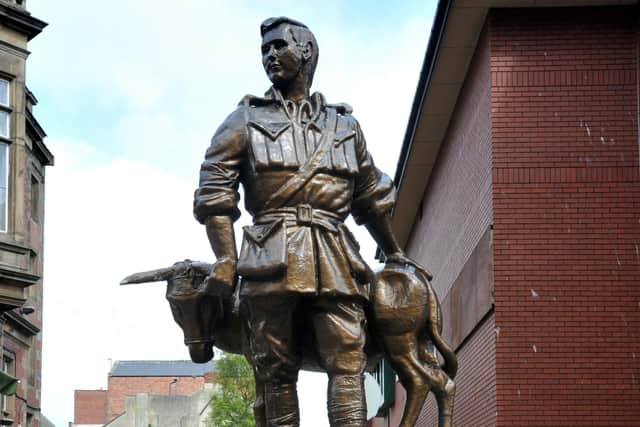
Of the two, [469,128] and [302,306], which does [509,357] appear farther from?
[302,306]

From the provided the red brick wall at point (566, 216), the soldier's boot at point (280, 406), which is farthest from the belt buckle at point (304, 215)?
the red brick wall at point (566, 216)

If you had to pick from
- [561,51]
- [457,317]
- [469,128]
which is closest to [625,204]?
[561,51]

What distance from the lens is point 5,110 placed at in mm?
25781

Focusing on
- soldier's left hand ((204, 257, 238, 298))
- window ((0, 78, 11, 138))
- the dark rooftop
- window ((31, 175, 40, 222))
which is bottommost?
soldier's left hand ((204, 257, 238, 298))

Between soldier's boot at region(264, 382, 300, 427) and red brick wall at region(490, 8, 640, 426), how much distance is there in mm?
8318

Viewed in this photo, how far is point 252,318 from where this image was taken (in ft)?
28.1

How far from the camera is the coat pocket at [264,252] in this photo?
27.2 feet

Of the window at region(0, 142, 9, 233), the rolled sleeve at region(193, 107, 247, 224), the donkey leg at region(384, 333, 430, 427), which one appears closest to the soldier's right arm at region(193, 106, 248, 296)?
the rolled sleeve at region(193, 107, 247, 224)

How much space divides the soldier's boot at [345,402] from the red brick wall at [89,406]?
10125cm

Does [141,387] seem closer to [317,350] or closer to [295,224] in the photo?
[317,350]

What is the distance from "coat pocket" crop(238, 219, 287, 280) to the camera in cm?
830

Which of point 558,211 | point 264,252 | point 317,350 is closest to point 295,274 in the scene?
point 264,252

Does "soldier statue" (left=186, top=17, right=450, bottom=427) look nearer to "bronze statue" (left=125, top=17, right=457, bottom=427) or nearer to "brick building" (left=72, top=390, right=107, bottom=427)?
"bronze statue" (left=125, top=17, right=457, bottom=427)

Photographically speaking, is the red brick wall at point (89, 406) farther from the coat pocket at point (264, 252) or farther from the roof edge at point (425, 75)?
the coat pocket at point (264, 252)
